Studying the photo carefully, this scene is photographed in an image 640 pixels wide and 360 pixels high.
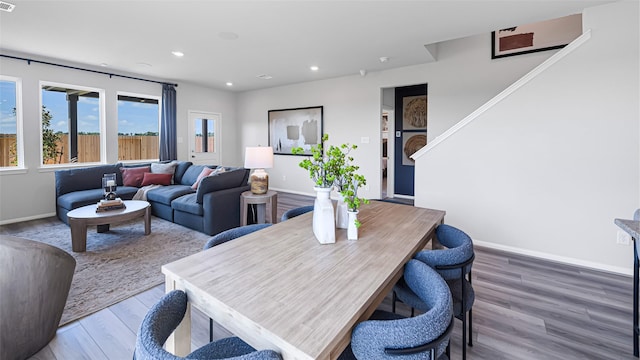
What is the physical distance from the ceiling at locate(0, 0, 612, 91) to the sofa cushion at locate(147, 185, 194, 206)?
6.83 ft

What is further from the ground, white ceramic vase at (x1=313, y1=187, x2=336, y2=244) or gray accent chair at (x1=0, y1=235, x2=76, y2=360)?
white ceramic vase at (x1=313, y1=187, x2=336, y2=244)

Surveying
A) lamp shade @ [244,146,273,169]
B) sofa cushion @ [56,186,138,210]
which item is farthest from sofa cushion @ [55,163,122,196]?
lamp shade @ [244,146,273,169]

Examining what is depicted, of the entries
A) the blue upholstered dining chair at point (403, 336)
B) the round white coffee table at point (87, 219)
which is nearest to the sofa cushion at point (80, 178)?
the round white coffee table at point (87, 219)

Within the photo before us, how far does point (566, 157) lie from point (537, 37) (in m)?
2.33

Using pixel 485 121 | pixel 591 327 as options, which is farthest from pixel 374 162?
pixel 591 327

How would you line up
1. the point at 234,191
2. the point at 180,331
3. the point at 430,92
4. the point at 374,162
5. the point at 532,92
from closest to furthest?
1. the point at 180,331
2. the point at 532,92
3. the point at 234,191
4. the point at 430,92
5. the point at 374,162

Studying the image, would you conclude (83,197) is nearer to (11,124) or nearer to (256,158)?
(11,124)

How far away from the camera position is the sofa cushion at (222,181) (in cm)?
379

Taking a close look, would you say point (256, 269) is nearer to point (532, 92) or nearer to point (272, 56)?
point (532, 92)

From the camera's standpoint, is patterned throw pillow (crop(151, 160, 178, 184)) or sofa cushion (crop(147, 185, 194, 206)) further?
patterned throw pillow (crop(151, 160, 178, 184))

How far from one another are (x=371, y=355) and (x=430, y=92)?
195 inches

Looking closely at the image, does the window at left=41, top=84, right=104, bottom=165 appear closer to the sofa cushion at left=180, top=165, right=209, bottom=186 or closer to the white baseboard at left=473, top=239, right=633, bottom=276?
the sofa cushion at left=180, top=165, right=209, bottom=186

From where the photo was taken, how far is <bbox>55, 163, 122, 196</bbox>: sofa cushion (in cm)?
438

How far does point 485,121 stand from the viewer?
11.0 feet
